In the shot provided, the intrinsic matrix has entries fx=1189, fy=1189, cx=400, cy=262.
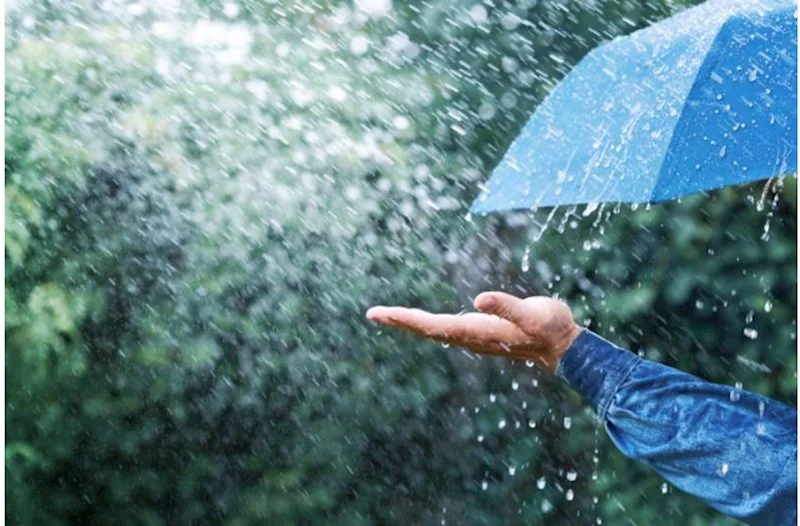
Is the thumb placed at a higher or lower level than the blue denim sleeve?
higher

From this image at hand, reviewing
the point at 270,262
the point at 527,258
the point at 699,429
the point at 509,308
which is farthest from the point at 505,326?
the point at 270,262

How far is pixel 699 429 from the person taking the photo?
3.59ft

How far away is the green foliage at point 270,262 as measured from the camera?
2.42 m

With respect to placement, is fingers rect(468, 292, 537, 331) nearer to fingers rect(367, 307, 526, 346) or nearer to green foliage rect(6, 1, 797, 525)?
fingers rect(367, 307, 526, 346)

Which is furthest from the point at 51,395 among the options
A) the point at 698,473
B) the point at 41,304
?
the point at 698,473

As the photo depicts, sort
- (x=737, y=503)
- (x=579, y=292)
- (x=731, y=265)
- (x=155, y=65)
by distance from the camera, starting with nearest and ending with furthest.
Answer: (x=737, y=503)
(x=731, y=265)
(x=579, y=292)
(x=155, y=65)

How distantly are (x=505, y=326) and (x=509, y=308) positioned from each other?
4 cm

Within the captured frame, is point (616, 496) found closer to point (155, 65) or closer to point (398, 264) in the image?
point (398, 264)

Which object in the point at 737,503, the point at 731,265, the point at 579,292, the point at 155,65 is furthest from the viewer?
the point at 155,65

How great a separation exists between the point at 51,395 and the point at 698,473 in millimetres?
1675

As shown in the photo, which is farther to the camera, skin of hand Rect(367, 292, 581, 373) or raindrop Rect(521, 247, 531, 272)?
raindrop Rect(521, 247, 531, 272)

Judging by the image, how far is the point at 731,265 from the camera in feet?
7.07

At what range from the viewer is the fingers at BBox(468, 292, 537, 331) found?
1086 millimetres

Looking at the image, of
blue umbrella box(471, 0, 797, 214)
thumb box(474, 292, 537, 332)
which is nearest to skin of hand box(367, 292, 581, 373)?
thumb box(474, 292, 537, 332)
